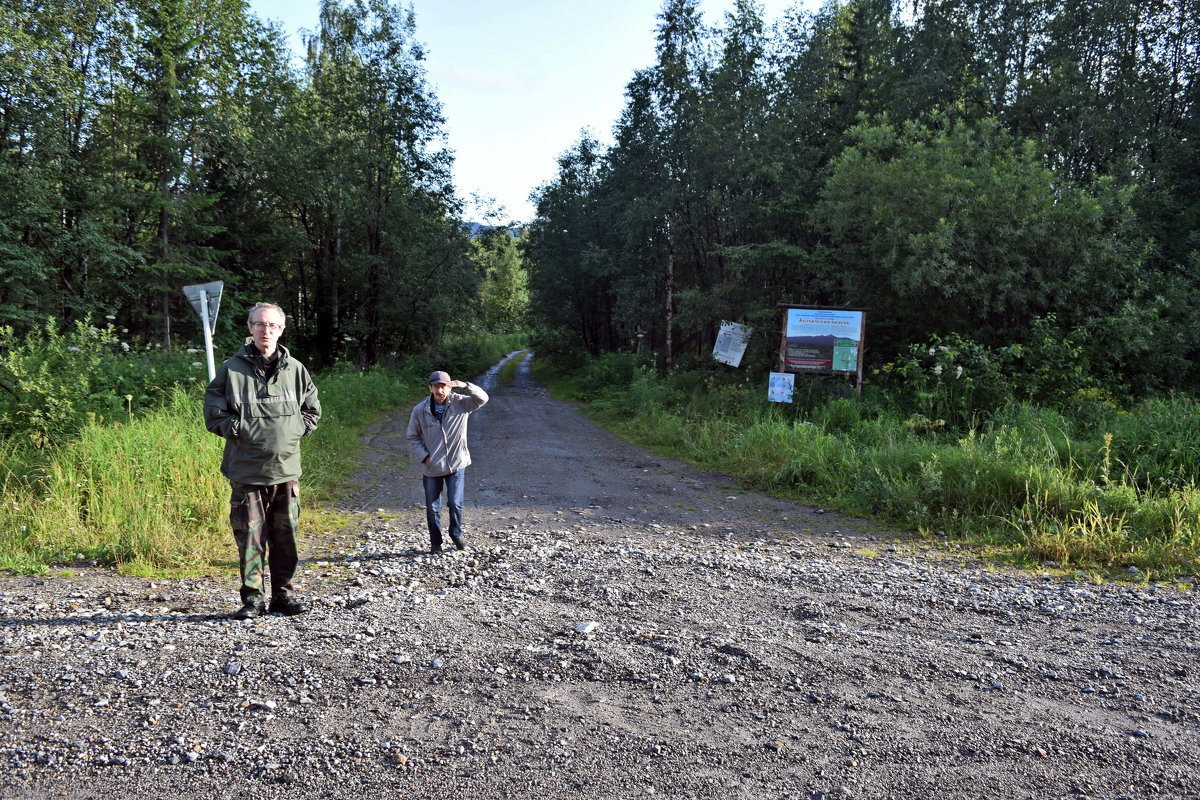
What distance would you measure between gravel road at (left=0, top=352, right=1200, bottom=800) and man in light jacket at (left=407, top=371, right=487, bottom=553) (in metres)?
0.44

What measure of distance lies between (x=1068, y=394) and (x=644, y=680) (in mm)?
11583

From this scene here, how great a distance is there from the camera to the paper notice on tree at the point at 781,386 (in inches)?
507

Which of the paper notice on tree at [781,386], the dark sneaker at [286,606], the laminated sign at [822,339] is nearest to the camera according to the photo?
the dark sneaker at [286,606]

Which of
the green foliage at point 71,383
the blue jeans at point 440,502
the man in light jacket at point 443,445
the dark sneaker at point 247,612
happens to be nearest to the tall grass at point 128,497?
the green foliage at point 71,383

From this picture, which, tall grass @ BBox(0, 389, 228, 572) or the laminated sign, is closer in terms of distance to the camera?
tall grass @ BBox(0, 389, 228, 572)

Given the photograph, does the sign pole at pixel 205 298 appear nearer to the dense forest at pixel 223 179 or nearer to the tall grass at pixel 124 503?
the tall grass at pixel 124 503

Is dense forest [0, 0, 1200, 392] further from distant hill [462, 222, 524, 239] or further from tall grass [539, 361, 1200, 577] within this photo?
tall grass [539, 361, 1200, 577]

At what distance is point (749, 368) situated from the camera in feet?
58.0

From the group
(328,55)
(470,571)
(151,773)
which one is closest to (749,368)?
(470,571)

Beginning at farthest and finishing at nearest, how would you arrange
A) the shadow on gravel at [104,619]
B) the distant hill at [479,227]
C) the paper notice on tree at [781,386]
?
the distant hill at [479,227], the paper notice on tree at [781,386], the shadow on gravel at [104,619]

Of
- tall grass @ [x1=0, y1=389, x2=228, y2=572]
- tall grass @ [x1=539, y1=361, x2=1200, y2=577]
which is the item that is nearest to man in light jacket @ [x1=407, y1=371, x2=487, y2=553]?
tall grass @ [x1=0, y1=389, x2=228, y2=572]

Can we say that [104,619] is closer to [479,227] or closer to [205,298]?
[205,298]

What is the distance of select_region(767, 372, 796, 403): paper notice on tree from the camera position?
12875 millimetres

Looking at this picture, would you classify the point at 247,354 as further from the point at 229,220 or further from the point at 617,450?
the point at 229,220
